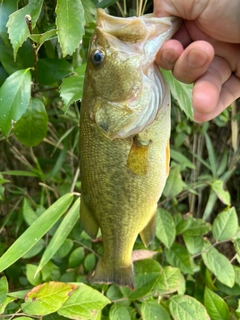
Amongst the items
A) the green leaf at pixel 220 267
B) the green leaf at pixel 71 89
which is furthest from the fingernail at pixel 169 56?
the green leaf at pixel 220 267

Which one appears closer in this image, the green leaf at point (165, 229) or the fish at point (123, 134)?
the fish at point (123, 134)

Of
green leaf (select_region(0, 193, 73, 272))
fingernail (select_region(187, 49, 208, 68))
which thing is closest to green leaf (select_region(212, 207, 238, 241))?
green leaf (select_region(0, 193, 73, 272))

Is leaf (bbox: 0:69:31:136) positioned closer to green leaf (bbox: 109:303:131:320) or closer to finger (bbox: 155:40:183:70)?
finger (bbox: 155:40:183:70)

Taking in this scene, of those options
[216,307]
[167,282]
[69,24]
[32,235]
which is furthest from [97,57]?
[216,307]

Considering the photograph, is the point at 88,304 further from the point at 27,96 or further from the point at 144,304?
the point at 27,96

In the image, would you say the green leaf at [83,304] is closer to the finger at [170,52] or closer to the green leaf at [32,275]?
the green leaf at [32,275]

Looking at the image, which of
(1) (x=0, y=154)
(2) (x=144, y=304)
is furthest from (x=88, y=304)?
(1) (x=0, y=154)
